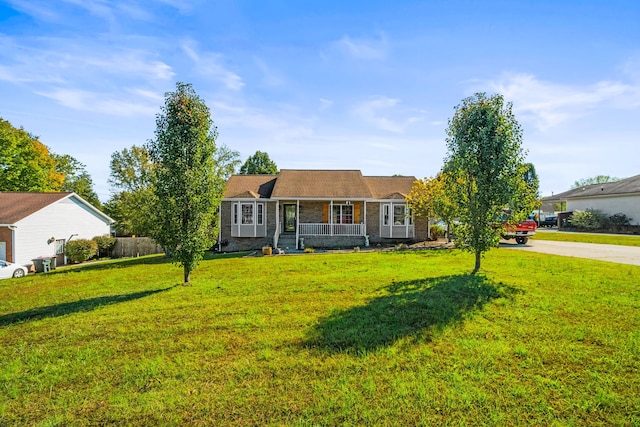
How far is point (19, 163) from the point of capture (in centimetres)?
3028

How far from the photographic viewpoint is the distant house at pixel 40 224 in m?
19.8

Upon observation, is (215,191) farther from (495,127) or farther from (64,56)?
(495,127)

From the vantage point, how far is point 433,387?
4.26 meters

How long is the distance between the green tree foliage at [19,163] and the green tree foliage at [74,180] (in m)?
→ 9.59

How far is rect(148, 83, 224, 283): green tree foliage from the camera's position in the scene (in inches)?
383

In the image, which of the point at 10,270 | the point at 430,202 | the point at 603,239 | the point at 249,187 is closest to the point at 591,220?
the point at 603,239

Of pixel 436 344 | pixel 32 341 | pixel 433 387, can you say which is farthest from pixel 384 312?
pixel 32 341

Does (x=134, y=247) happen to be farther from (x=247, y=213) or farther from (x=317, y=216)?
(x=317, y=216)

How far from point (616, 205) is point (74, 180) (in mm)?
65218

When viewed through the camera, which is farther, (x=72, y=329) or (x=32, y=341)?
(x=72, y=329)

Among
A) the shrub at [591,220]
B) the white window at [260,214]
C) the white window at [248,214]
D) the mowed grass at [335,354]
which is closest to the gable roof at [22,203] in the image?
the white window at [248,214]

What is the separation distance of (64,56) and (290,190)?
44.3 feet

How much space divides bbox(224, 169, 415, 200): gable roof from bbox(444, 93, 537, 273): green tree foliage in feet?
37.7

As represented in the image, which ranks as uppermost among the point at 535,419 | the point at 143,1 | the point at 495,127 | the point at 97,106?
the point at 143,1
